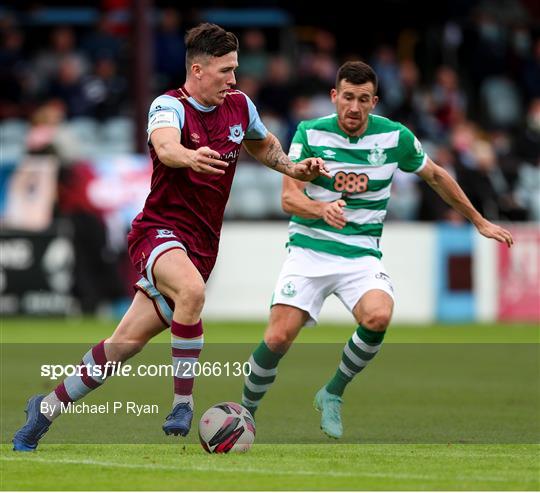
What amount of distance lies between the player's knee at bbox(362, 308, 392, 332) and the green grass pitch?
2.18 ft

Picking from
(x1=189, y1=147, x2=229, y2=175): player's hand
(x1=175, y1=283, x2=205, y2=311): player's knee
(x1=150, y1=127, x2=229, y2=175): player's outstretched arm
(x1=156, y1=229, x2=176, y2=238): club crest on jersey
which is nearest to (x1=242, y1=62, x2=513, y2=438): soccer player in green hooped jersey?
(x1=156, y1=229, x2=176, y2=238): club crest on jersey

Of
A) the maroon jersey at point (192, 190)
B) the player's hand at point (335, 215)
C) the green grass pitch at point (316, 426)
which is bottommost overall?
the green grass pitch at point (316, 426)

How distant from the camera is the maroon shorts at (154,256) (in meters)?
8.33

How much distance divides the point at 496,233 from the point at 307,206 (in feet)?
3.92

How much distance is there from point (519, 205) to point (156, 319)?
44.4ft

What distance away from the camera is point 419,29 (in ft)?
85.4

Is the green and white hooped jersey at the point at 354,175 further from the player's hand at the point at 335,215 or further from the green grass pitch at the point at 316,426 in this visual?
the green grass pitch at the point at 316,426

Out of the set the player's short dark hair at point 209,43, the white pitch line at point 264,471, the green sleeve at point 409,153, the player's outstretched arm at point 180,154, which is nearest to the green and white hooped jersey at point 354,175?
the green sleeve at point 409,153

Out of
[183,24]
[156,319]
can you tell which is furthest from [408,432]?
[183,24]

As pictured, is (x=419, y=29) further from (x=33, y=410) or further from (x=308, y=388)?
(x=33, y=410)

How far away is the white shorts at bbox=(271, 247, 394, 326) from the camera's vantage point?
9.69m

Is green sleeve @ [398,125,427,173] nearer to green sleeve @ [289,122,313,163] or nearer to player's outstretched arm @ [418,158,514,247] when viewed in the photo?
player's outstretched arm @ [418,158,514,247]

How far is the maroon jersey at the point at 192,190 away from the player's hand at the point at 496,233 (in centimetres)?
179

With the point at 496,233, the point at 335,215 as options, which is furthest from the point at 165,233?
the point at 496,233
